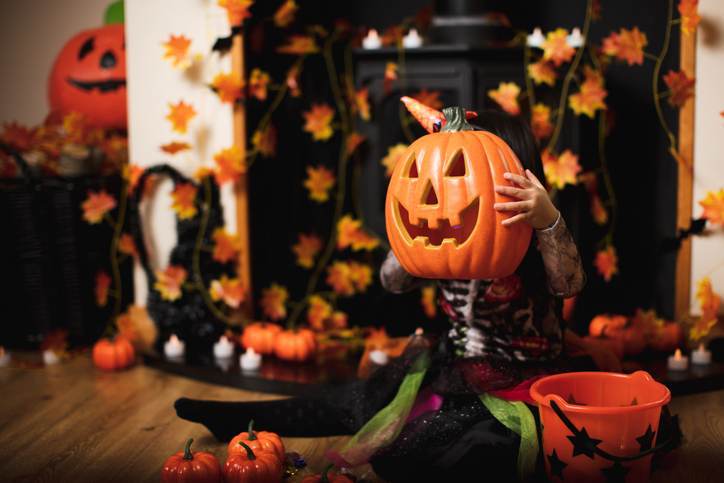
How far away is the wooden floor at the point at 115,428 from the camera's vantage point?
5.67 feet

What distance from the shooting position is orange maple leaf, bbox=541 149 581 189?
256 cm

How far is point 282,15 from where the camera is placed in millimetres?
2729

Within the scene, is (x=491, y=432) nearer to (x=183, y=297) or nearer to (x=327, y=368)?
(x=327, y=368)

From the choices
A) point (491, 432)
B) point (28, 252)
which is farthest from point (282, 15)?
point (491, 432)

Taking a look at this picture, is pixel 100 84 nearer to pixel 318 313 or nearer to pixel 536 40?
pixel 318 313

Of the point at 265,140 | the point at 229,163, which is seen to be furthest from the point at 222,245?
the point at 265,140

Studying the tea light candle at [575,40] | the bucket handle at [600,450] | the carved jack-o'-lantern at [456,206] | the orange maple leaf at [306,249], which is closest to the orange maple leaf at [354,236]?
the orange maple leaf at [306,249]

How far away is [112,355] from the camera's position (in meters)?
2.50

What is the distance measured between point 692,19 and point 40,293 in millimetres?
2162

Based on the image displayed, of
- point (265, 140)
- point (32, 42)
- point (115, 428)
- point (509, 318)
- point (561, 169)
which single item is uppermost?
point (32, 42)

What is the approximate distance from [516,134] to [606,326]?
102 cm

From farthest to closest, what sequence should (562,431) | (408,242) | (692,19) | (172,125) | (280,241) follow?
(280,241)
(172,125)
(692,19)
(408,242)
(562,431)

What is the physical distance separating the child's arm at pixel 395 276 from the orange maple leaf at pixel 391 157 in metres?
0.85

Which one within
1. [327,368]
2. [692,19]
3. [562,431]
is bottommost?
[327,368]
